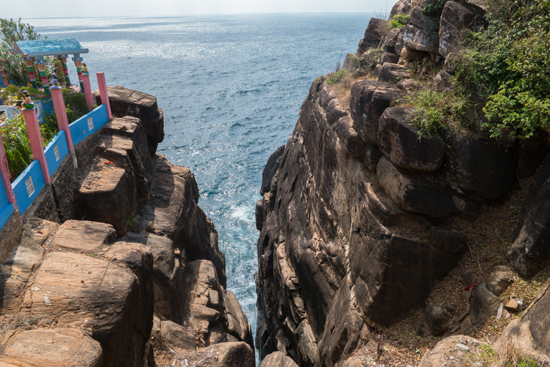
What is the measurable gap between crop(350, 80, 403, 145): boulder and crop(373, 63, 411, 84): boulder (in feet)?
5.23

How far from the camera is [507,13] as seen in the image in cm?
1165

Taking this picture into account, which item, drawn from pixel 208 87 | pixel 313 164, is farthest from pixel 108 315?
pixel 208 87

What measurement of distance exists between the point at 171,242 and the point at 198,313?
12.0 ft

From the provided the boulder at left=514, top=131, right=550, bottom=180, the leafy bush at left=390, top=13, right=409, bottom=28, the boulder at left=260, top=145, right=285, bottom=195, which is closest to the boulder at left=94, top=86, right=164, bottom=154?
the boulder at left=260, top=145, right=285, bottom=195

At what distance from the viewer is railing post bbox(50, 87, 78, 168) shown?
14547 mm

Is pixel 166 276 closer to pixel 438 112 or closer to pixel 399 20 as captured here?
pixel 438 112

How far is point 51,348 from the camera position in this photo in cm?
774

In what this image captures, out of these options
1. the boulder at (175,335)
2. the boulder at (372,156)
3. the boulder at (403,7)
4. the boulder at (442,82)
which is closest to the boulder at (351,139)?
the boulder at (372,156)

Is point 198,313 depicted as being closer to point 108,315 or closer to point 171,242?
point 171,242

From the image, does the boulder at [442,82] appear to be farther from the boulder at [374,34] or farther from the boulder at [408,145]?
the boulder at [374,34]

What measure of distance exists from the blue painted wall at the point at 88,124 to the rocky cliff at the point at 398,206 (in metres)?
11.8

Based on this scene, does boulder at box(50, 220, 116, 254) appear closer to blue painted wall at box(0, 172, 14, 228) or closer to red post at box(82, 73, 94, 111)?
blue painted wall at box(0, 172, 14, 228)

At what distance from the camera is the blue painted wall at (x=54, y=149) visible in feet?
44.2

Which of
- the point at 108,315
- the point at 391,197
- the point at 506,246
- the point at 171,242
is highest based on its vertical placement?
the point at 391,197
